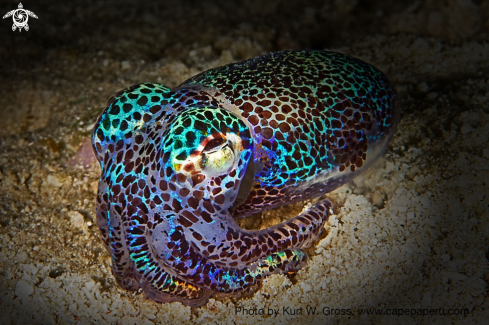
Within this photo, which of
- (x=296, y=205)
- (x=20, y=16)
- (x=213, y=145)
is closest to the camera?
(x=213, y=145)

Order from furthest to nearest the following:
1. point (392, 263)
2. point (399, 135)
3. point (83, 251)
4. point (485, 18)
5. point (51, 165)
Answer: point (485, 18)
point (51, 165)
point (399, 135)
point (83, 251)
point (392, 263)

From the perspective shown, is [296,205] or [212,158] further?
[296,205]

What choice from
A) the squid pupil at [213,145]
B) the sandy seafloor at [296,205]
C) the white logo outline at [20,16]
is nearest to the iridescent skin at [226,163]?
the squid pupil at [213,145]

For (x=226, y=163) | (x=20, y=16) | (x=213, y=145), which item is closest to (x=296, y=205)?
(x=226, y=163)

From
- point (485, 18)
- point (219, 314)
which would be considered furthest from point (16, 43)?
point (485, 18)

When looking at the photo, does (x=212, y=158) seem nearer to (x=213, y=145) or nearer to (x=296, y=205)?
(x=213, y=145)

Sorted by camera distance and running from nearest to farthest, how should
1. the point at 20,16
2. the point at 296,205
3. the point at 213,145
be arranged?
1. the point at 213,145
2. the point at 296,205
3. the point at 20,16

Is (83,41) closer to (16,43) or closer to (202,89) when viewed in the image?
(16,43)
